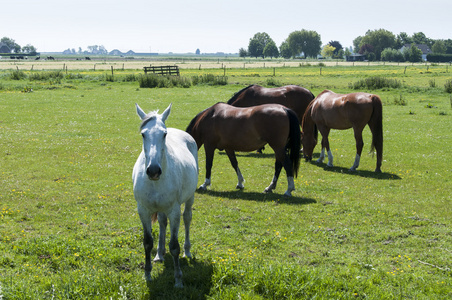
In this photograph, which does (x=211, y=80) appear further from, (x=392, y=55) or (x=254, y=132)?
(x=392, y=55)

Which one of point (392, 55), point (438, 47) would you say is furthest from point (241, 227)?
point (438, 47)

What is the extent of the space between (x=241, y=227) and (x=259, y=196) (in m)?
2.44

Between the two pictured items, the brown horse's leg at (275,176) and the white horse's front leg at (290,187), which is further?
the brown horse's leg at (275,176)

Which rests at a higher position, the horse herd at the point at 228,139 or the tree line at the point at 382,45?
the tree line at the point at 382,45

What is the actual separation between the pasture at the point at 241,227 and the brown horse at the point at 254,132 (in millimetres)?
854

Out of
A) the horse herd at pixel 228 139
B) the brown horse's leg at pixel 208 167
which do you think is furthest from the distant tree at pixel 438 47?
the brown horse's leg at pixel 208 167

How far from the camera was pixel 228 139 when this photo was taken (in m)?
11.2

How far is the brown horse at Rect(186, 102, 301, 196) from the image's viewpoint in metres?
10.6

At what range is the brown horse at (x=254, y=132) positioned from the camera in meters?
10.6

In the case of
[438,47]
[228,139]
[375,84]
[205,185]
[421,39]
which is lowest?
[205,185]

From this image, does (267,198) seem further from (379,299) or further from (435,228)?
(379,299)

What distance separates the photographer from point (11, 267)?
6266 millimetres

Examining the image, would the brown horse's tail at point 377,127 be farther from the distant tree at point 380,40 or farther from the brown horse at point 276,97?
the distant tree at point 380,40

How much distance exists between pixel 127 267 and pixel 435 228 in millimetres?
6085
